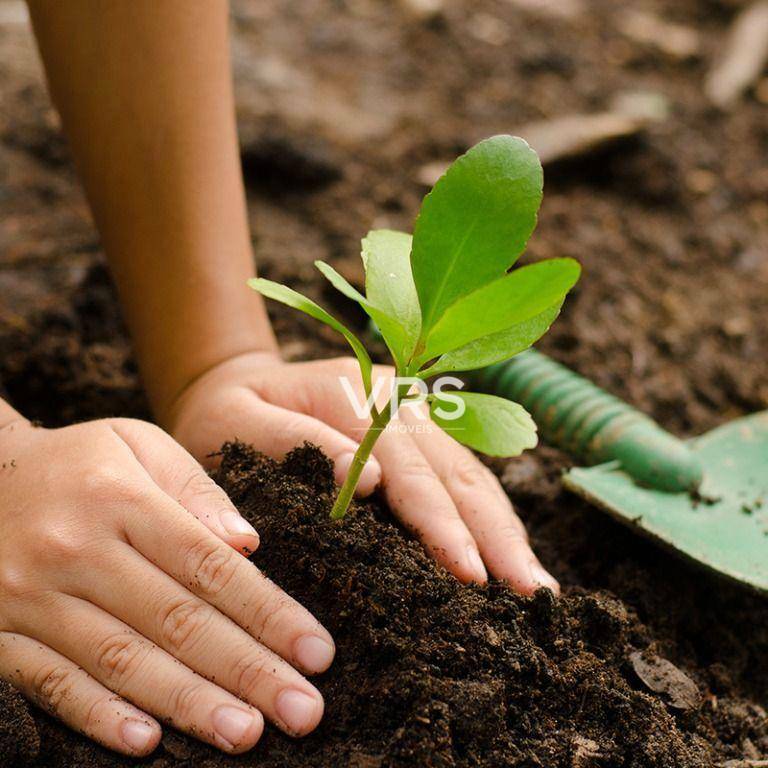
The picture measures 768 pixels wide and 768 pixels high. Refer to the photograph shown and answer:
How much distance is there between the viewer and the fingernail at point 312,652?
0.95 m

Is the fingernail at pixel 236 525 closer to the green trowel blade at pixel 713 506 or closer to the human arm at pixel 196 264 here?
the human arm at pixel 196 264

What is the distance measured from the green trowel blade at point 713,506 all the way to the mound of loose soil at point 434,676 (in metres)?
0.19

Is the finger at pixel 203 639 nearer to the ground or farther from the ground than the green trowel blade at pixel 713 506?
farther from the ground

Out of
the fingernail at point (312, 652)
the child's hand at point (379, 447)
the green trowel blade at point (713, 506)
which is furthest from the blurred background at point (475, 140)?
the fingernail at point (312, 652)

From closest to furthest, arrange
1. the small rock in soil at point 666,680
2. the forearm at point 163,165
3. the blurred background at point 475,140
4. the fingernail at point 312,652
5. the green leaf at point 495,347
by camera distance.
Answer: the green leaf at point 495,347
the fingernail at point 312,652
the small rock in soil at point 666,680
the forearm at point 163,165
the blurred background at point 475,140

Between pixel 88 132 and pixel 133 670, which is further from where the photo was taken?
pixel 88 132

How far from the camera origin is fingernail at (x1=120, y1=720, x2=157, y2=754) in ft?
3.03

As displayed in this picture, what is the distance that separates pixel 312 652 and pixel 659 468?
0.68 m

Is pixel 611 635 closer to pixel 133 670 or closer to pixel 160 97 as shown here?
pixel 133 670

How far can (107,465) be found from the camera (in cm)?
106

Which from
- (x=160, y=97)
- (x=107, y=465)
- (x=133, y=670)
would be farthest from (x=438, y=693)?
(x=160, y=97)

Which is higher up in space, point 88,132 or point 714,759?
point 88,132

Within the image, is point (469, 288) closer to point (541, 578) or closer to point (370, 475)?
point (370, 475)

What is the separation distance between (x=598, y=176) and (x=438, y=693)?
194cm
